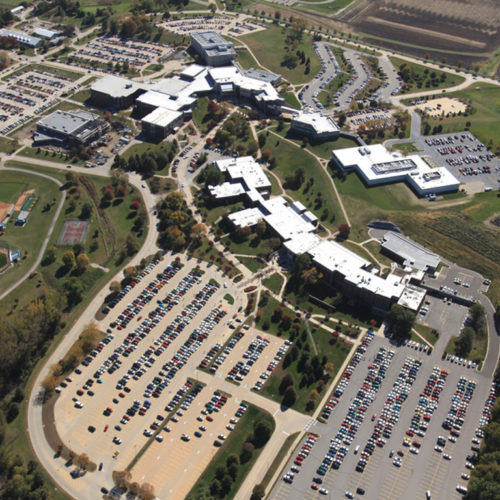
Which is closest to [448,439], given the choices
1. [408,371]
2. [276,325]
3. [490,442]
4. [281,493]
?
[490,442]

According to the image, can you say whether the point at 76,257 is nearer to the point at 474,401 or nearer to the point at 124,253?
the point at 124,253

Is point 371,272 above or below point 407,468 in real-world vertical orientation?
above

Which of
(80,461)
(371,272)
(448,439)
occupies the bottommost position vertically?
(80,461)

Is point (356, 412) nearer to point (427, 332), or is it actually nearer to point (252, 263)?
point (427, 332)

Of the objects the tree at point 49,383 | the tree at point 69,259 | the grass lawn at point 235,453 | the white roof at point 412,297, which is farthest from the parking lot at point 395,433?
the tree at point 69,259

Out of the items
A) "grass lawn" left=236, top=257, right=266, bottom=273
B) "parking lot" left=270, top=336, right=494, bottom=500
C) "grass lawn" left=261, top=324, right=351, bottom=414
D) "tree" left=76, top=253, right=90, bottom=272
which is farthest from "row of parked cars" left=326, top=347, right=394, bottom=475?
"tree" left=76, top=253, right=90, bottom=272

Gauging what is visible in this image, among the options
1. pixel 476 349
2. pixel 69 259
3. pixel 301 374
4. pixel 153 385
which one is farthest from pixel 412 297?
pixel 69 259
